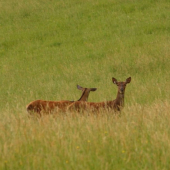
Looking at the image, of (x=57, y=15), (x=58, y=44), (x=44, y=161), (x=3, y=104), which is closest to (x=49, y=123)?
(x=44, y=161)

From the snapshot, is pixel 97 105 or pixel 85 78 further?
pixel 85 78

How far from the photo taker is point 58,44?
76.6 feet

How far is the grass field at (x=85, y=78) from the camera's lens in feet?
20.3

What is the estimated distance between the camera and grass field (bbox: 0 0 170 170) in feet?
20.3

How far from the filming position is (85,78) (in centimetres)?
1666

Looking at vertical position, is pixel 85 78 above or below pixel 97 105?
above

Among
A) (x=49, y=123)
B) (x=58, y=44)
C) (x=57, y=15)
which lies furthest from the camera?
(x=57, y=15)

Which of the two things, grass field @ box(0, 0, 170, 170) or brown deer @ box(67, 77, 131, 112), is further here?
brown deer @ box(67, 77, 131, 112)

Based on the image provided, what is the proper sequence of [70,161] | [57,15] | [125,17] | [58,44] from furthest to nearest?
[57,15] < [125,17] < [58,44] < [70,161]

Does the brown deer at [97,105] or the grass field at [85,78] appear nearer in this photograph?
the grass field at [85,78]

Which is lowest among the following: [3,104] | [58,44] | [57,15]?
[3,104]

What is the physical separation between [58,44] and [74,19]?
3.41m

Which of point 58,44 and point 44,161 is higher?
point 58,44

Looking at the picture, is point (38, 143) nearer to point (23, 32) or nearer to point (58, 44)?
point (58, 44)
